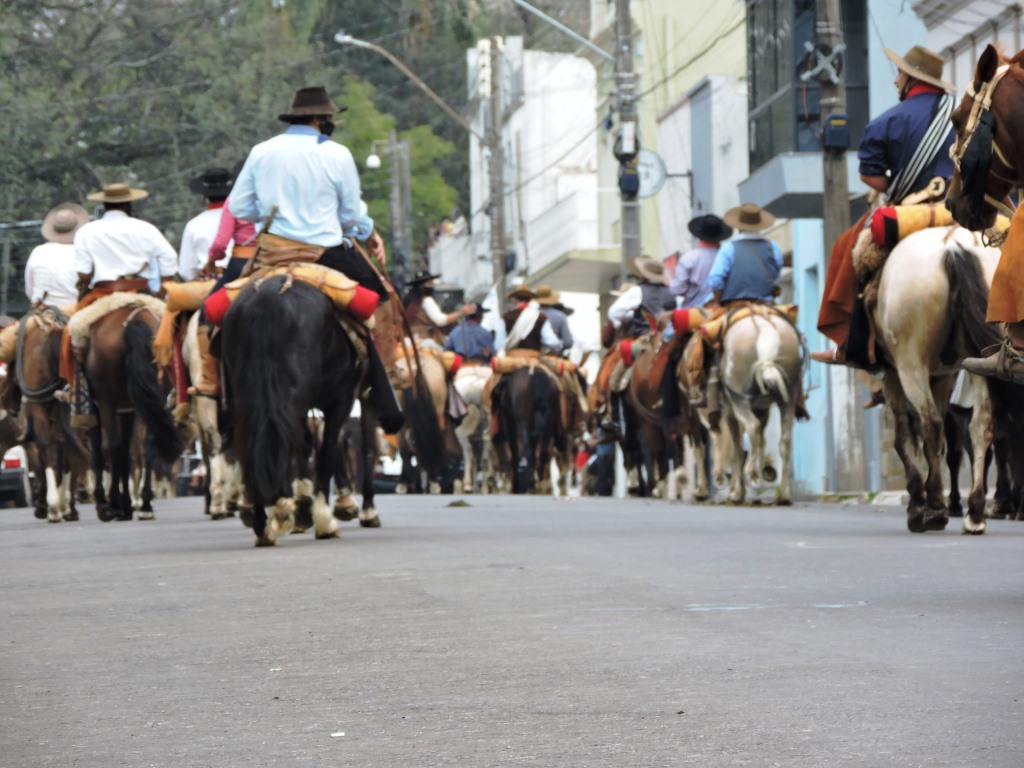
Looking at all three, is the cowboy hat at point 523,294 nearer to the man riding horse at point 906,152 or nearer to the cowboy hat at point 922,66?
the cowboy hat at point 922,66

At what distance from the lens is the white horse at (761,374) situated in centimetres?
2102

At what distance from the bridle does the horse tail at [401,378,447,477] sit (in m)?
7.32

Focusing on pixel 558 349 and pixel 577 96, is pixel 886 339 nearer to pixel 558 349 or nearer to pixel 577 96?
pixel 558 349

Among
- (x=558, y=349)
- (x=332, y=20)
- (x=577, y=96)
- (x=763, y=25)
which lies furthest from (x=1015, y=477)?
(x=332, y=20)

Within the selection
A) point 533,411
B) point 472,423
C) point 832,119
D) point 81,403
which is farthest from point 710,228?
point 472,423

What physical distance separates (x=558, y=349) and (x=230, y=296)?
59.0ft

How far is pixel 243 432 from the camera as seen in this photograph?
13328 mm

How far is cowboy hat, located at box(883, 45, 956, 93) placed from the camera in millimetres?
14289

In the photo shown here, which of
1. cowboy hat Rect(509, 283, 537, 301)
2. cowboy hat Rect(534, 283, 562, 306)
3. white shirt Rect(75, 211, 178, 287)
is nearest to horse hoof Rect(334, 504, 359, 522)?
white shirt Rect(75, 211, 178, 287)

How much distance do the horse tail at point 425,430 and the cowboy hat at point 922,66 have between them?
3851mm

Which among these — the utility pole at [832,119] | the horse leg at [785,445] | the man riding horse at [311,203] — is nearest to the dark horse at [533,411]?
the utility pole at [832,119]

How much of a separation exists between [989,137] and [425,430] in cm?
897

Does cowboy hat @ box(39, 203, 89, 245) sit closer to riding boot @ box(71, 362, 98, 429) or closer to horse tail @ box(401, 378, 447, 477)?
riding boot @ box(71, 362, 98, 429)

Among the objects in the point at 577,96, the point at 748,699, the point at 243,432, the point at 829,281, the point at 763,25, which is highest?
the point at 577,96
